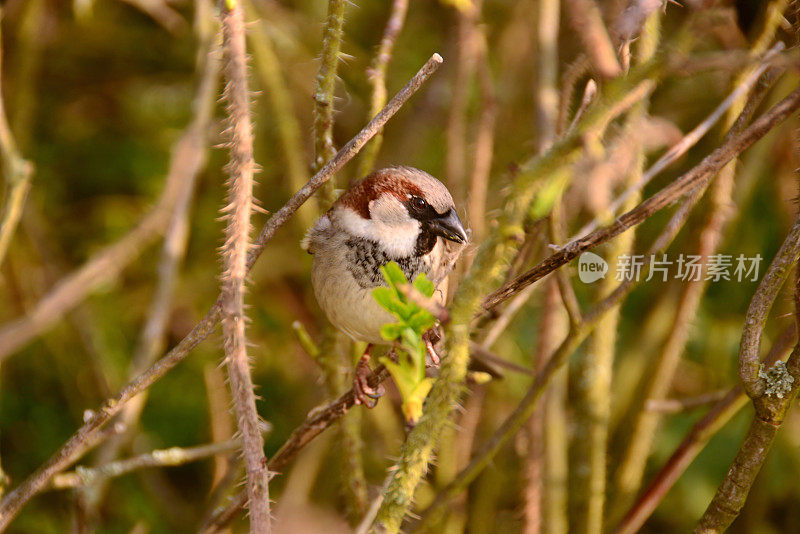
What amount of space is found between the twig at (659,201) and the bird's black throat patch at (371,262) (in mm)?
553

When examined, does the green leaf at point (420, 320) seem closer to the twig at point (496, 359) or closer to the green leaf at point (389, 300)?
the green leaf at point (389, 300)

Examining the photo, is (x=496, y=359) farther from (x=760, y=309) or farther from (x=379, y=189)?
(x=760, y=309)

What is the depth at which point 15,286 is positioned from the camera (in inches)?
111

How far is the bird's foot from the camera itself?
1639mm

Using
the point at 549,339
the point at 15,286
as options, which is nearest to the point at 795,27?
the point at 549,339

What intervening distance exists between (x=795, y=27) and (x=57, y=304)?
183 cm

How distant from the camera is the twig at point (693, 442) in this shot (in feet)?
5.11

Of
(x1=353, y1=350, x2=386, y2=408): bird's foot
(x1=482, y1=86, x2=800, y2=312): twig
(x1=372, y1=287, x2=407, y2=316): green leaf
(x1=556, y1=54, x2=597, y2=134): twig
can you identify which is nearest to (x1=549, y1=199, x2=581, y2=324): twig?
(x1=556, y1=54, x2=597, y2=134): twig

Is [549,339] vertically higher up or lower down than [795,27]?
lower down

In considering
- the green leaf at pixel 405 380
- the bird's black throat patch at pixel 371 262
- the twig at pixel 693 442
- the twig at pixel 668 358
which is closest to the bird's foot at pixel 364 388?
the bird's black throat patch at pixel 371 262

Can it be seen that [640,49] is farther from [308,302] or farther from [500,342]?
[308,302]

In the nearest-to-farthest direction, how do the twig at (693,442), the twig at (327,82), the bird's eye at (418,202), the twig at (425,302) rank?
the twig at (425,302), the twig at (327,82), the twig at (693,442), the bird's eye at (418,202)

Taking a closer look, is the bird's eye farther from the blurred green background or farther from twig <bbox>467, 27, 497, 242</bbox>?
the blurred green background

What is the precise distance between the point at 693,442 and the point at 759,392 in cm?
51
